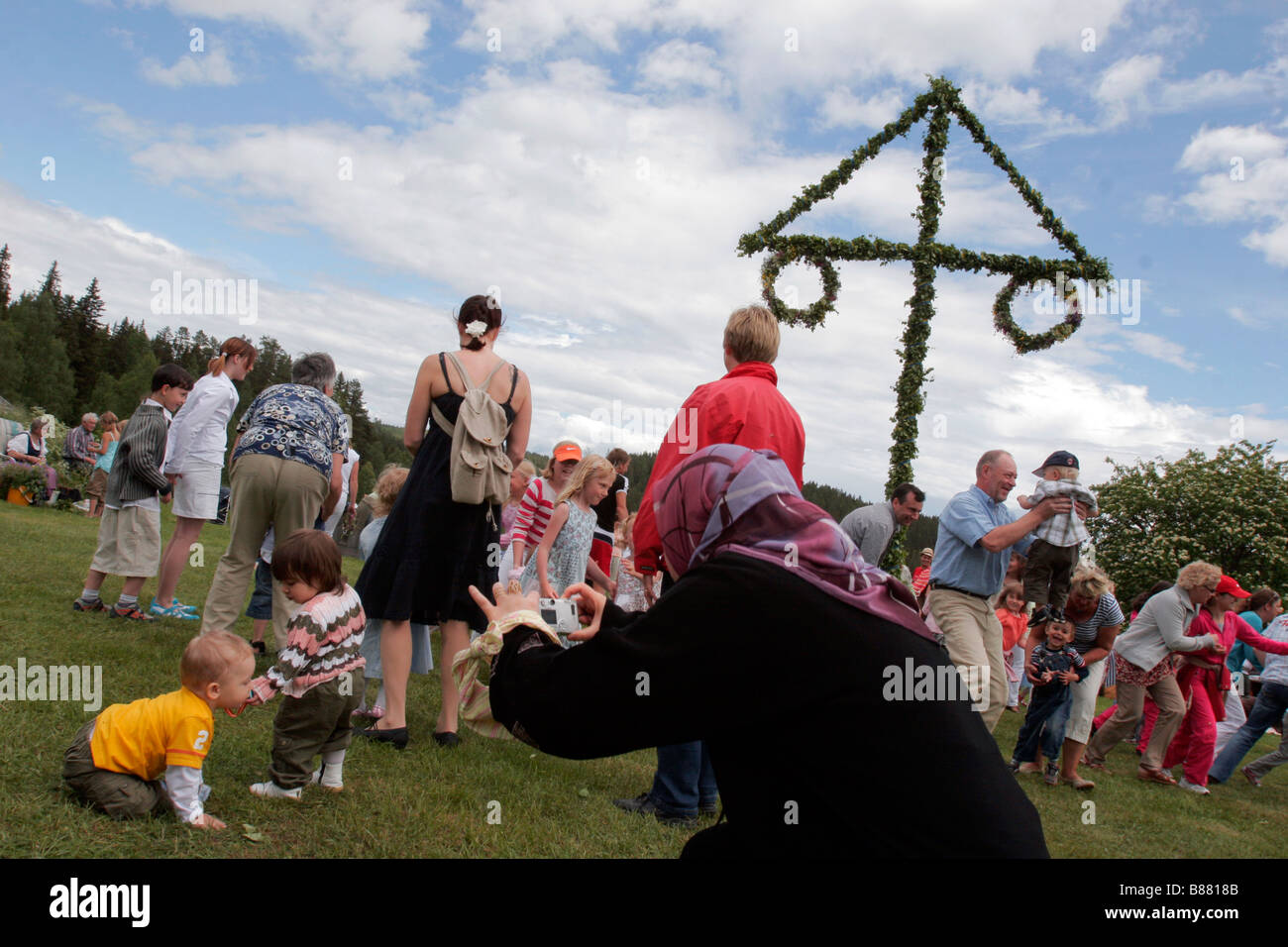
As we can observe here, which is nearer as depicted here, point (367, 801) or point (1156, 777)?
point (367, 801)

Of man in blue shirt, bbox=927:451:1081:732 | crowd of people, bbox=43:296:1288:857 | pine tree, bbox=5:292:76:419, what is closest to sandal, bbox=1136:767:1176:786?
crowd of people, bbox=43:296:1288:857

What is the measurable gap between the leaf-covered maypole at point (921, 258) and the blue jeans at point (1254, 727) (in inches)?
180

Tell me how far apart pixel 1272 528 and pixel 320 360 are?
4385 cm

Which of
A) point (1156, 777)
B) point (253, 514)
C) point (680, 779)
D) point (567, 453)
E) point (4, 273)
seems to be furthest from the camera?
point (4, 273)

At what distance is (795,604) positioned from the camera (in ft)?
6.01

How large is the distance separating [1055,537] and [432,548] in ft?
15.3

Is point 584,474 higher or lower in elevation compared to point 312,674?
higher

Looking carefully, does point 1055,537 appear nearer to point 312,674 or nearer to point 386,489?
point 386,489

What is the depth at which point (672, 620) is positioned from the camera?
6.21ft

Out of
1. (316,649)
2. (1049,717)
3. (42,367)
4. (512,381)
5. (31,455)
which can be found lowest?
(1049,717)

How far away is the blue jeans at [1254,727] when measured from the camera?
9.57 meters

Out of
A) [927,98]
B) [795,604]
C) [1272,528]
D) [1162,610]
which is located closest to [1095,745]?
[1162,610]

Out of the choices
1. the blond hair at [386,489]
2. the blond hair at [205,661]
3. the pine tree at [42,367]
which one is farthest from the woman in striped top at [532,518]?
the pine tree at [42,367]

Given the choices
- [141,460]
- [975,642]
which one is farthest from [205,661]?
[975,642]
